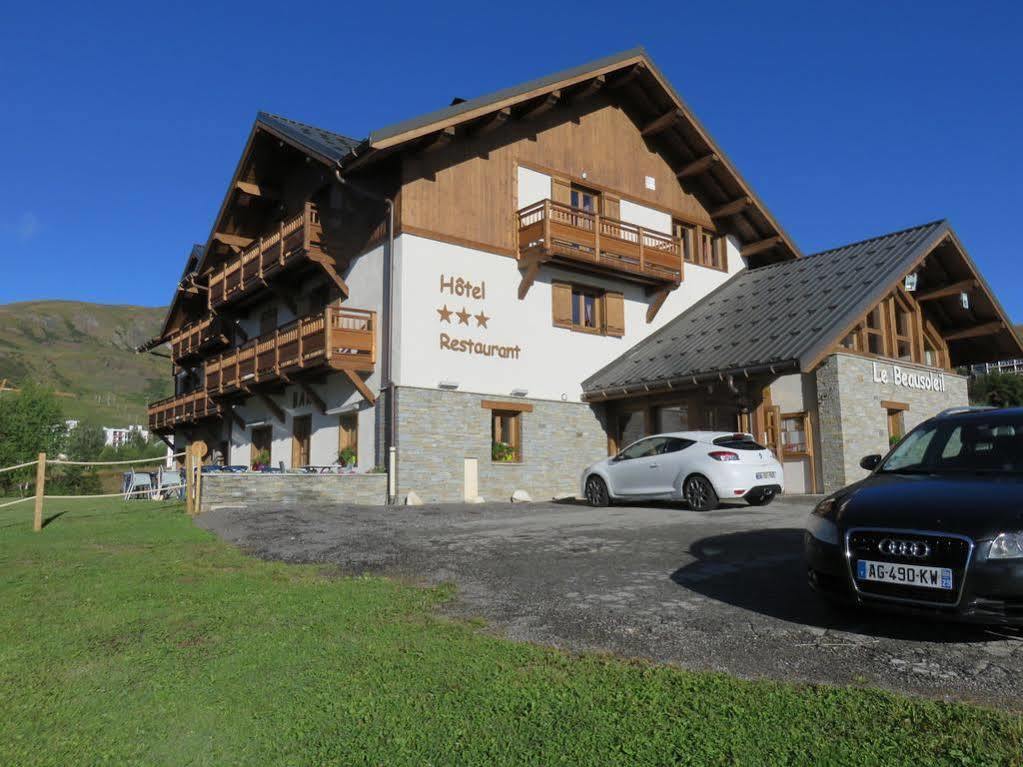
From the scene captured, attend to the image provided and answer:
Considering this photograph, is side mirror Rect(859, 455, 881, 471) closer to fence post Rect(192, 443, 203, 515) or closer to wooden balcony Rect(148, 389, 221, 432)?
fence post Rect(192, 443, 203, 515)

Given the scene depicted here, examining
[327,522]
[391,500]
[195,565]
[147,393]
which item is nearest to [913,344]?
[391,500]

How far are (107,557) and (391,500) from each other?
8579 millimetres

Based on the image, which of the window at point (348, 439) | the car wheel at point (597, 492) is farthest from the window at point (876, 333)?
the window at point (348, 439)

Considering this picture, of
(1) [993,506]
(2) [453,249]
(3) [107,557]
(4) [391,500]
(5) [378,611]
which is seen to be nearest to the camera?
(1) [993,506]

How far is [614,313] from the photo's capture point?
2184 centimetres

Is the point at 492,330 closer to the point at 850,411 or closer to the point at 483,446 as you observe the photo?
the point at 483,446

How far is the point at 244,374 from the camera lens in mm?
22359

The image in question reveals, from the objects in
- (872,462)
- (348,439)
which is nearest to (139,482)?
(348,439)

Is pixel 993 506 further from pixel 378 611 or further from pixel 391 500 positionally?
pixel 391 500

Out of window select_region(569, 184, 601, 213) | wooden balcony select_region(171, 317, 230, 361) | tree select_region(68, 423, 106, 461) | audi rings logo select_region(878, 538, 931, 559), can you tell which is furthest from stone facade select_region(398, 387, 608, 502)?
tree select_region(68, 423, 106, 461)

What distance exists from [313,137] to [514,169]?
18.4 ft

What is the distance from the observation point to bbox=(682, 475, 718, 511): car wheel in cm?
1304

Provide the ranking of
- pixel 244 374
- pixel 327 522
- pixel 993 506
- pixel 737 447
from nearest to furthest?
pixel 993 506 → pixel 327 522 → pixel 737 447 → pixel 244 374

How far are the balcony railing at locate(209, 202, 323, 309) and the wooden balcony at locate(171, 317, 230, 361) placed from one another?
8.88 ft
